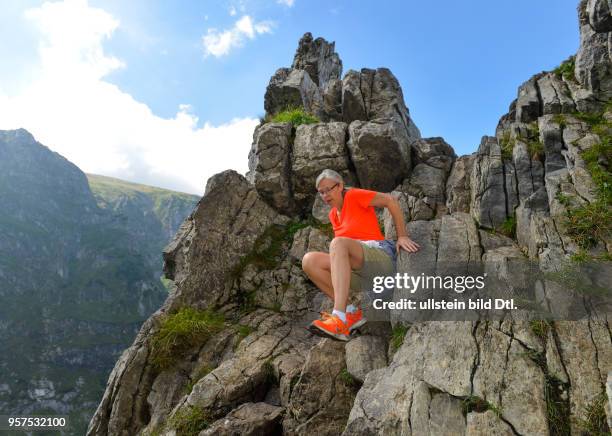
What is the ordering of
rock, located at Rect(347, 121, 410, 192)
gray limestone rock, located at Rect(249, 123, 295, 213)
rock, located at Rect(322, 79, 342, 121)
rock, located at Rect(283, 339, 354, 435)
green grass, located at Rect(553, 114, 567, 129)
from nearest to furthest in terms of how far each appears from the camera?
1. rock, located at Rect(283, 339, 354, 435)
2. green grass, located at Rect(553, 114, 567, 129)
3. rock, located at Rect(347, 121, 410, 192)
4. gray limestone rock, located at Rect(249, 123, 295, 213)
5. rock, located at Rect(322, 79, 342, 121)

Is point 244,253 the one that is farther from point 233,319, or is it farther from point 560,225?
point 560,225

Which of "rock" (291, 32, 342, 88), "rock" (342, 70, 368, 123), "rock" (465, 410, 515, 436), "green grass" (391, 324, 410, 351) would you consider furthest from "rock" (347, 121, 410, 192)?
"rock" (291, 32, 342, 88)

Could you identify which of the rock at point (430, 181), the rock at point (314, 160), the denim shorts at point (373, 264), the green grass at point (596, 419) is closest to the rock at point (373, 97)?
the rock at point (314, 160)

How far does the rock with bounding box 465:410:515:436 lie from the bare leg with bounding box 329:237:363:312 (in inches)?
133

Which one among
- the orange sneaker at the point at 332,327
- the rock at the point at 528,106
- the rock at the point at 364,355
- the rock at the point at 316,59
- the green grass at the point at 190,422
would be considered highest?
the rock at the point at 316,59

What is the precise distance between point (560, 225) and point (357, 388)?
620 centimetres

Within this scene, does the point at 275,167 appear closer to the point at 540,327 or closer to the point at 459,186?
the point at 459,186

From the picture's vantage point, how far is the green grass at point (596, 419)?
5828 millimetres

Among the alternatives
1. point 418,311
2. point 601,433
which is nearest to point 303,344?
point 418,311

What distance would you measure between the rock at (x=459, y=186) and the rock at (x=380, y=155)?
6.70 feet

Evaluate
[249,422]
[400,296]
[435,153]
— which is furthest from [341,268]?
[435,153]

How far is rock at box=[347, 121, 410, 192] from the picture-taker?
55.8 feet

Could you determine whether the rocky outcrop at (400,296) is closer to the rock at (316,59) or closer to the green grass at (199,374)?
the green grass at (199,374)

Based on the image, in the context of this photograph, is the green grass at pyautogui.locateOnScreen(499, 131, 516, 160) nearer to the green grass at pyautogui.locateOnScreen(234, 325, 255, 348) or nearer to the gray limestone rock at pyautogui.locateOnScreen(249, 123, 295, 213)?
the gray limestone rock at pyautogui.locateOnScreen(249, 123, 295, 213)
